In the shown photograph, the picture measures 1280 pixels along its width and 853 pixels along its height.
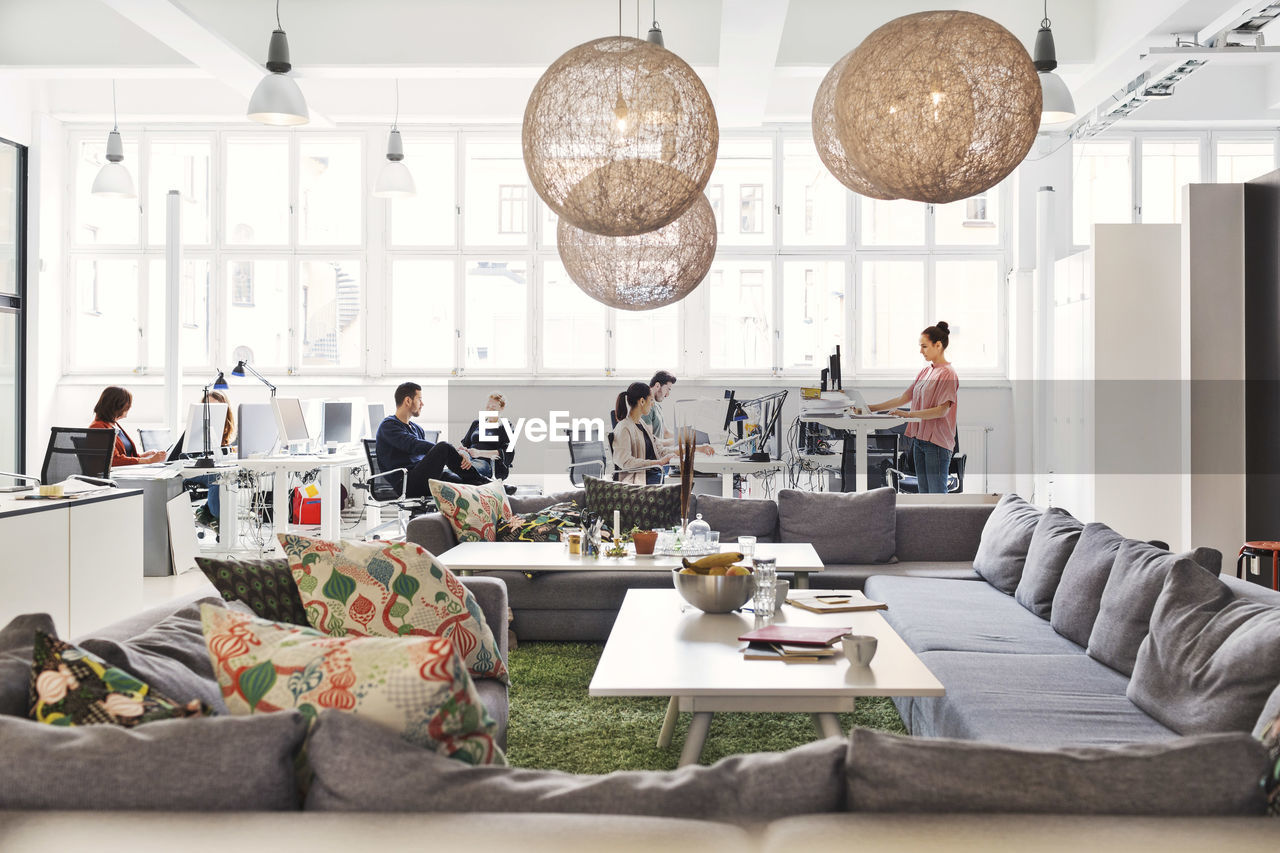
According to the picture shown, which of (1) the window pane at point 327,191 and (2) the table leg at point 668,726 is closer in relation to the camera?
(2) the table leg at point 668,726

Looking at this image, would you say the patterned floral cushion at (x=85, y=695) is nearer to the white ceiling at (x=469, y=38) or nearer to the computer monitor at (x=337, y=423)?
the white ceiling at (x=469, y=38)

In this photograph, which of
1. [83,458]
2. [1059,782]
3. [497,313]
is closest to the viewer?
[1059,782]

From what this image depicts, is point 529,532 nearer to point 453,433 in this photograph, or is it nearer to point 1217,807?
point 1217,807

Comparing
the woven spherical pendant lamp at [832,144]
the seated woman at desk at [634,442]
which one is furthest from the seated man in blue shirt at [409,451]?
the woven spherical pendant lamp at [832,144]

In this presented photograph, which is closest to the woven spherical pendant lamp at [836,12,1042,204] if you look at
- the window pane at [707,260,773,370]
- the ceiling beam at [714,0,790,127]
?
the ceiling beam at [714,0,790,127]

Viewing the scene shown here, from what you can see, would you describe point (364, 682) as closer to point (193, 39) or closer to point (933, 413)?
point (933, 413)

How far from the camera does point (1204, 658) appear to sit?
243cm

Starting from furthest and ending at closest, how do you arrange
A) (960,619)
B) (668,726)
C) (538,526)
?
(538,526), (960,619), (668,726)

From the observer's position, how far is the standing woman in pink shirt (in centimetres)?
635

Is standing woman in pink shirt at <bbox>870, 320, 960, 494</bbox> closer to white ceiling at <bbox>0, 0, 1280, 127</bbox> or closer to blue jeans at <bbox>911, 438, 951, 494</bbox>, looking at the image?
blue jeans at <bbox>911, 438, 951, 494</bbox>

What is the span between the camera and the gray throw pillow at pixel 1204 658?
7.27 ft

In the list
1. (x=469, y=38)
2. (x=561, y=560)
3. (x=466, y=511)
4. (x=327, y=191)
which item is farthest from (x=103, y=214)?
(x=561, y=560)

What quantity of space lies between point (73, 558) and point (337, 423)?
377 cm

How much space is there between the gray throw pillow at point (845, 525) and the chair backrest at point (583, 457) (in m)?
3.04
